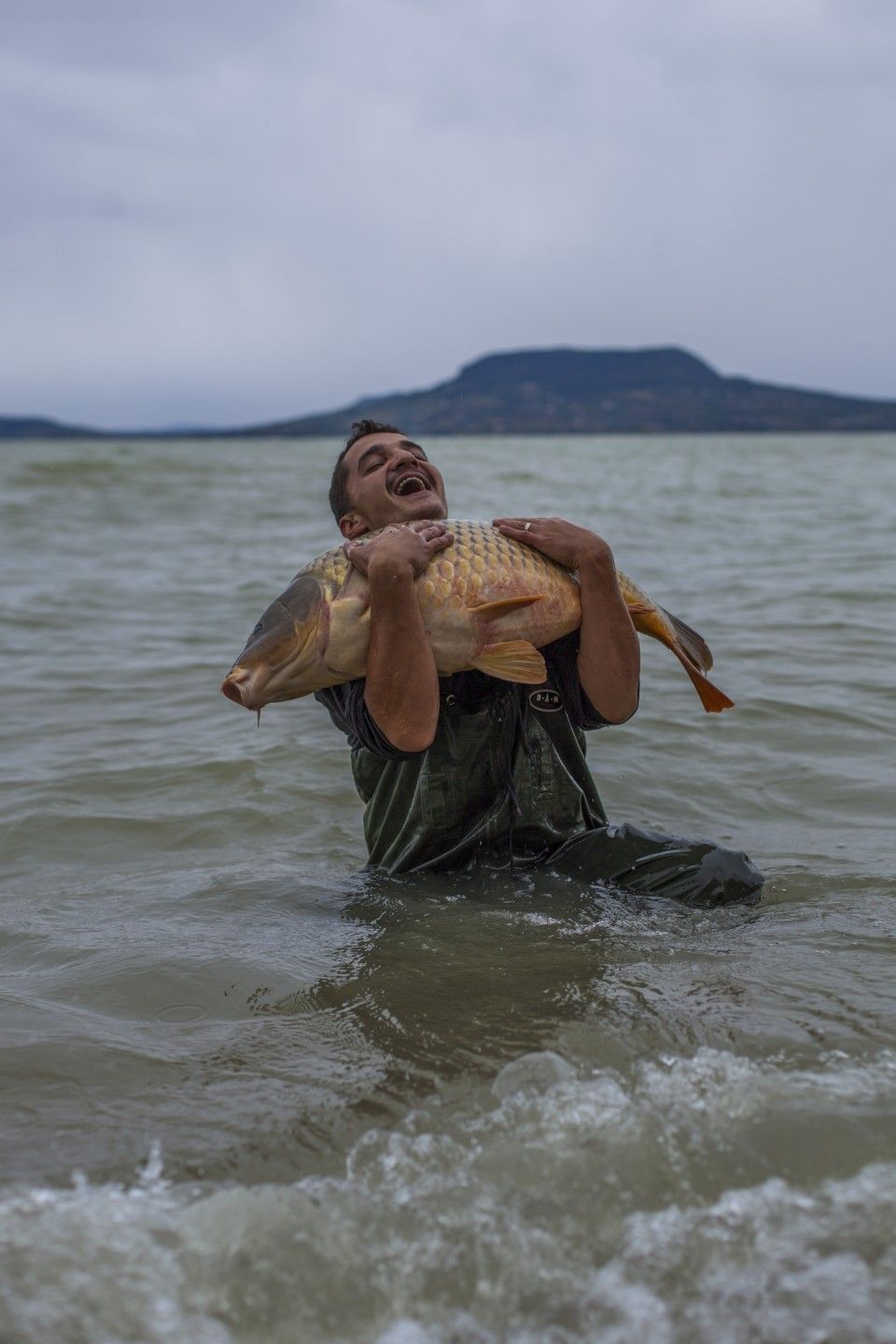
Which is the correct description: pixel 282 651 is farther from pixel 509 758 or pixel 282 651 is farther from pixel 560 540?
pixel 509 758

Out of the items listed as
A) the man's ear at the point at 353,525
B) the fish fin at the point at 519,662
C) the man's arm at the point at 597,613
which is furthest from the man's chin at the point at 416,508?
the fish fin at the point at 519,662

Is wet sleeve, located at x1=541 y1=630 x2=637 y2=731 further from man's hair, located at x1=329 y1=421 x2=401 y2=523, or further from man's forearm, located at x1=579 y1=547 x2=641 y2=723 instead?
man's hair, located at x1=329 y1=421 x2=401 y2=523

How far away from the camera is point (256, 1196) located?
2246 mm

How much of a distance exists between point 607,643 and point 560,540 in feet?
1.05

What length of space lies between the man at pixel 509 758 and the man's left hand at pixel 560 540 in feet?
0.06

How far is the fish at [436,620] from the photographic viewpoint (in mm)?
3049

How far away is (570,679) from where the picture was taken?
3650mm

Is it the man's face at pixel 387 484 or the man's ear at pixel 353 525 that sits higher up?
the man's face at pixel 387 484

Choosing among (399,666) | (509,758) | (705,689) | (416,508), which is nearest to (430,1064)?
(399,666)

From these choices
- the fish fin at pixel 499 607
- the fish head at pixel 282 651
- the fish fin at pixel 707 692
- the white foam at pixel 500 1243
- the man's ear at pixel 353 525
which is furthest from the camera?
the man's ear at pixel 353 525

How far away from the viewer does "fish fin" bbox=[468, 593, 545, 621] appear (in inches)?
124

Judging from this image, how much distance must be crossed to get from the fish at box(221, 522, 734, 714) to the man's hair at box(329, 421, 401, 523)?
24.1 inches

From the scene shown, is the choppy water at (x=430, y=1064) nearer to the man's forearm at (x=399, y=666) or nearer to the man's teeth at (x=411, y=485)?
the man's forearm at (x=399, y=666)

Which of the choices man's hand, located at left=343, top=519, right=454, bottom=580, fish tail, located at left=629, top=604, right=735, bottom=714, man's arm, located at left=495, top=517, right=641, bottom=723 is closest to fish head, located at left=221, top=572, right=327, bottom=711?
man's hand, located at left=343, top=519, right=454, bottom=580
